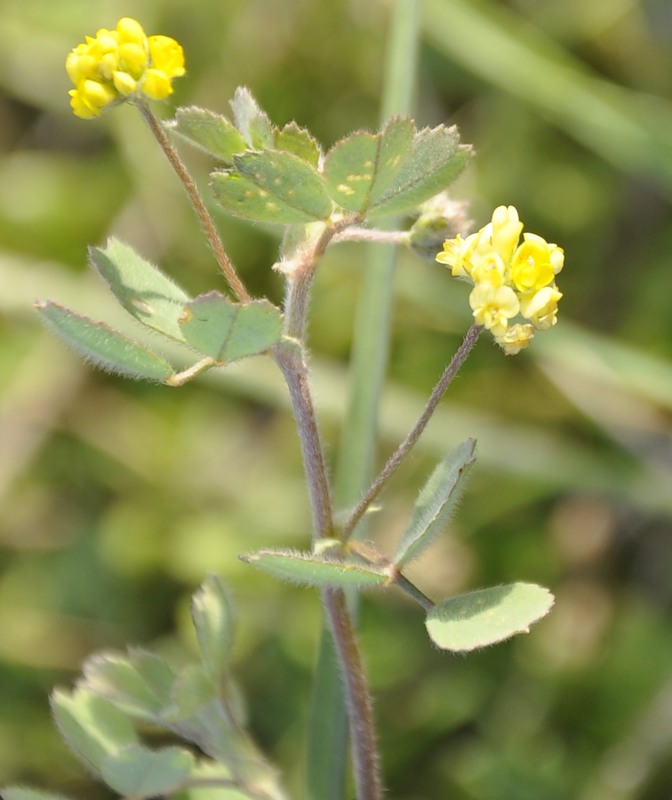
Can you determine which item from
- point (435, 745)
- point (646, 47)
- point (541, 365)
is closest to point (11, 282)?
point (541, 365)

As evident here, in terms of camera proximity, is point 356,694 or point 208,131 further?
point 356,694

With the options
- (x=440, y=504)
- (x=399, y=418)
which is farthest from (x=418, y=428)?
(x=399, y=418)

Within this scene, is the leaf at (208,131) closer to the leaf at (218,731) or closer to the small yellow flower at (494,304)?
the small yellow flower at (494,304)

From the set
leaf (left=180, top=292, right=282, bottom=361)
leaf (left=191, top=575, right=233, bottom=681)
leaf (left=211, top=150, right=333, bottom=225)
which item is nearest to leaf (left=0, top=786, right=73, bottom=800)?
leaf (left=191, top=575, right=233, bottom=681)

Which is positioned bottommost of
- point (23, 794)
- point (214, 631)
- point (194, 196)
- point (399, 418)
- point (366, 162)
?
point (23, 794)

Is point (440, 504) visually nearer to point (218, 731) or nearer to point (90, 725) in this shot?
point (218, 731)

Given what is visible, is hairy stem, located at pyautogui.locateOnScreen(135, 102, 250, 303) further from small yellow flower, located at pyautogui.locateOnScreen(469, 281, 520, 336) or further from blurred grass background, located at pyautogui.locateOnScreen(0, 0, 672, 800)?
blurred grass background, located at pyautogui.locateOnScreen(0, 0, 672, 800)

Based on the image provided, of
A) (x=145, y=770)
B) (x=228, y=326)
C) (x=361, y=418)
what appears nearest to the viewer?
(x=228, y=326)
